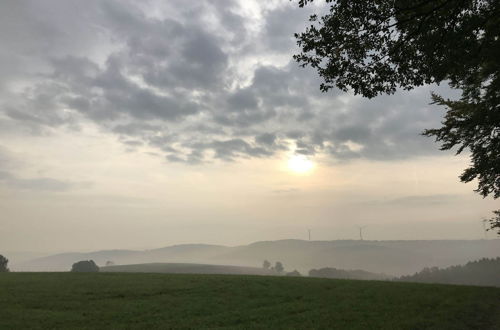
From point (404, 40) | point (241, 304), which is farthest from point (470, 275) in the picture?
point (404, 40)

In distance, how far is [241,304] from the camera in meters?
27.9

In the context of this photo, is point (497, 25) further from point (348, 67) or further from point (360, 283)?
point (360, 283)

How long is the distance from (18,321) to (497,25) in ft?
101

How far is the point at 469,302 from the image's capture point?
24969mm

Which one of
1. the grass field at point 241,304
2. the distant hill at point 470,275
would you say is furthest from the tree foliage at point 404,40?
the distant hill at point 470,275

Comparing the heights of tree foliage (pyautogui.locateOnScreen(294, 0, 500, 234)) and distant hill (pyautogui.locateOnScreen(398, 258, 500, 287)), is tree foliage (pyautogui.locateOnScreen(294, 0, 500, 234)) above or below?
above

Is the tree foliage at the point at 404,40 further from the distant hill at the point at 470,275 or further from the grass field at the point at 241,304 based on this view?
the distant hill at the point at 470,275

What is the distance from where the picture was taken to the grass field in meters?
21.7

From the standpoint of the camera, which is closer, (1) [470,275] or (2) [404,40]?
(2) [404,40]

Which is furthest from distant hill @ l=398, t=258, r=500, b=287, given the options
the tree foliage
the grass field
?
the tree foliage

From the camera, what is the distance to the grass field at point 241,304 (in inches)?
856

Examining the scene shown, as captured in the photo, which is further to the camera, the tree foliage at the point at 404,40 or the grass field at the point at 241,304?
the grass field at the point at 241,304

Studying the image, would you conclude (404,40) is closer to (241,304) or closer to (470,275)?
(241,304)

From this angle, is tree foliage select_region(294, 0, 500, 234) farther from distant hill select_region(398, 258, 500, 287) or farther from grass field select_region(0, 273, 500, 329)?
distant hill select_region(398, 258, 500, 287)
